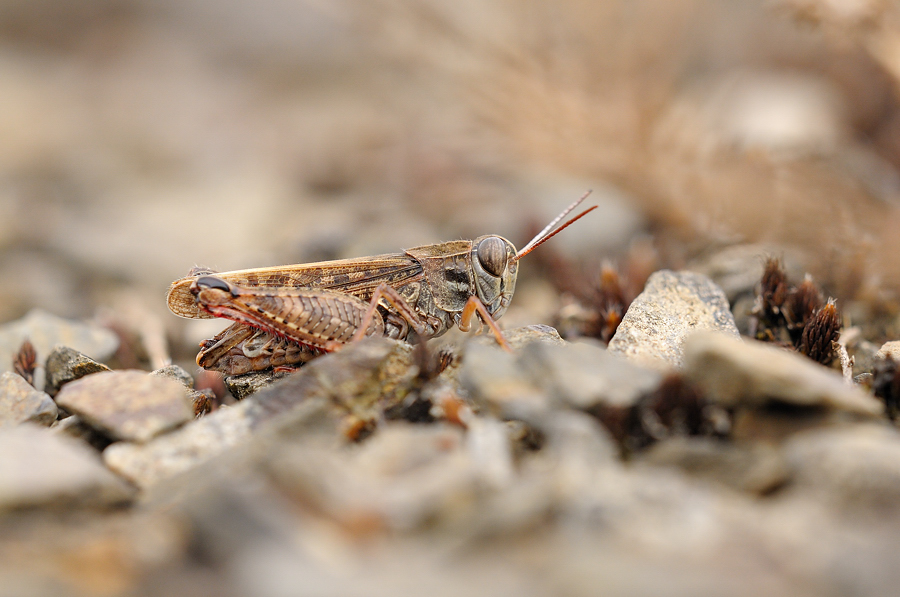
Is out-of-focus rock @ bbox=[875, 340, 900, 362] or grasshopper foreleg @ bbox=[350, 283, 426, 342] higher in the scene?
grasshopper foreleg @ bbox=[350, 283, 426, 342]

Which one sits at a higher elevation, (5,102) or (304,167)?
(5,102)

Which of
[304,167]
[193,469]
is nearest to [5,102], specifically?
[304,167]

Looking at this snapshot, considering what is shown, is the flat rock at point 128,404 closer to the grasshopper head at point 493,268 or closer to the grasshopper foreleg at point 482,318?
the grasshopper foreleg at point 482,318

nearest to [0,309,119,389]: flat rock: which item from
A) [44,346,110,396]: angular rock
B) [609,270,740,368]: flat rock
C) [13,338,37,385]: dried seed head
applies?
[13,338,37,385]: dried seed head

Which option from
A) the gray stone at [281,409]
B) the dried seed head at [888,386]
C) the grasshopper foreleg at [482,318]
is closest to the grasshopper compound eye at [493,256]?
the grasshopper foreleg at [482,318]

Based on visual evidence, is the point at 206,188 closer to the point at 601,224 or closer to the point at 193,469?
the point at 601,224

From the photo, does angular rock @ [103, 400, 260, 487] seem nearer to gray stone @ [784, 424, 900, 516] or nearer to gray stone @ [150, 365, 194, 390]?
gray stone @ [150, 365, 194, 390]
